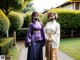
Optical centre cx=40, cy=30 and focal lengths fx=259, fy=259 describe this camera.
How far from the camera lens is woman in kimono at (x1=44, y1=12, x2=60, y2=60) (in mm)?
8602

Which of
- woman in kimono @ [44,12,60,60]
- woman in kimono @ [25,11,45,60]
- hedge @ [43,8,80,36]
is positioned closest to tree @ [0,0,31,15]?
woman in kimono @ [25,11,45,60]

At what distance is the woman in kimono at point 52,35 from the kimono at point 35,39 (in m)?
0.19

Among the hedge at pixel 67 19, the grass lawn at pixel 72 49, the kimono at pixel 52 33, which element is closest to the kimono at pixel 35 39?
the kimono at pixel 52 33

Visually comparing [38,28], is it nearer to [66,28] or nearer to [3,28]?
[3,28]

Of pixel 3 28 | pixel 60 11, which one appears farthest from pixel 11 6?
pixel 60 11

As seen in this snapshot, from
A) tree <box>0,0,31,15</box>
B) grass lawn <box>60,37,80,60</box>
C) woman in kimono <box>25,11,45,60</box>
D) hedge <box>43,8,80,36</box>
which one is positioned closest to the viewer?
woman in kimono <box>25,11,45,60</box>

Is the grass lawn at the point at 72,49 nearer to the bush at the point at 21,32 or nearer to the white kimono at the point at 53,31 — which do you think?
the white kimono at the point at 53,31

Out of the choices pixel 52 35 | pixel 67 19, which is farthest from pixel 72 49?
pixel 67 19

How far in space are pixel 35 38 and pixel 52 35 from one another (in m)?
0.58

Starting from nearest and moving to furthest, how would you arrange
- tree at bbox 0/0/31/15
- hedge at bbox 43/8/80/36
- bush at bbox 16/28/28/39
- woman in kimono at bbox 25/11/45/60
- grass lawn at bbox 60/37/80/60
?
woman in kimono at bbox 25/11/45/60 → grass lawn at bbox 60/37/80/60 → tree at bbox 0/0/31/15 → hedge at bbox 43/8/80/36 → bush at bbox 16/28/28/39

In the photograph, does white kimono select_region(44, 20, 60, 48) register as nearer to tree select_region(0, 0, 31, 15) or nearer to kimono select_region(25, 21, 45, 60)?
kimono select_region(25, 21, 45, 60)

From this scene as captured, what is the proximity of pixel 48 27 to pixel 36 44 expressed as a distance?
710 millimetres

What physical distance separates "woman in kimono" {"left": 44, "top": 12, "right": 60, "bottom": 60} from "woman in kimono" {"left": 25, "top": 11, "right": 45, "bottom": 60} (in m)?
0.20

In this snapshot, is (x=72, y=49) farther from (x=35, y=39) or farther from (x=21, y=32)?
(x=21, y=32)
